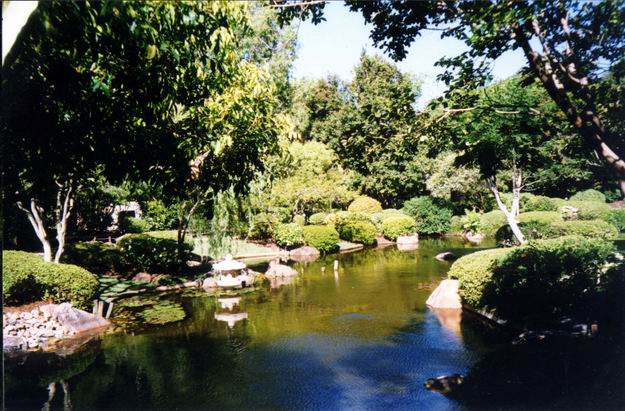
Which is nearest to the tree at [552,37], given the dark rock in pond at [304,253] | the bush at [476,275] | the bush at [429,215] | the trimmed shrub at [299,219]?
the bush at [476,275]

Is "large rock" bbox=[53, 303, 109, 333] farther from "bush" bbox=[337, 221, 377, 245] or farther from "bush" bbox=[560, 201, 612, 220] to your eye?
"bush" bbox=[560, 201, 612, 220]

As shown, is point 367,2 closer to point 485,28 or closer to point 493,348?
point 485,28

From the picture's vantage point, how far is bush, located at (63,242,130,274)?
17094 millimetres

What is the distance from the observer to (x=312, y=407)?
6.49 metres

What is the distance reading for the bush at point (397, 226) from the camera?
3138cm

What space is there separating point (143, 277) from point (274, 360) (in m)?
10.6

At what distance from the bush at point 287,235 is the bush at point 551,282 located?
16.4 metres

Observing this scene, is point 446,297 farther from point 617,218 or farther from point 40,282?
point 617,218

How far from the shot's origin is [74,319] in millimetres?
10703

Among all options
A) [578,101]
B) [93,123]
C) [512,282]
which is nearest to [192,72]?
[93,123]

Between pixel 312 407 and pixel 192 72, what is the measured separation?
5.21 meters

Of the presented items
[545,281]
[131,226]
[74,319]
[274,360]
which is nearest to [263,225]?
[131,226]

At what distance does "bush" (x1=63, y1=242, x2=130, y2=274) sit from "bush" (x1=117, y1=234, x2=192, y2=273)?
0.34 meters

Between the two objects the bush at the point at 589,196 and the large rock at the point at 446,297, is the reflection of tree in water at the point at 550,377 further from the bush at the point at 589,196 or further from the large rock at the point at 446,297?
the bush at the point at 589,196
